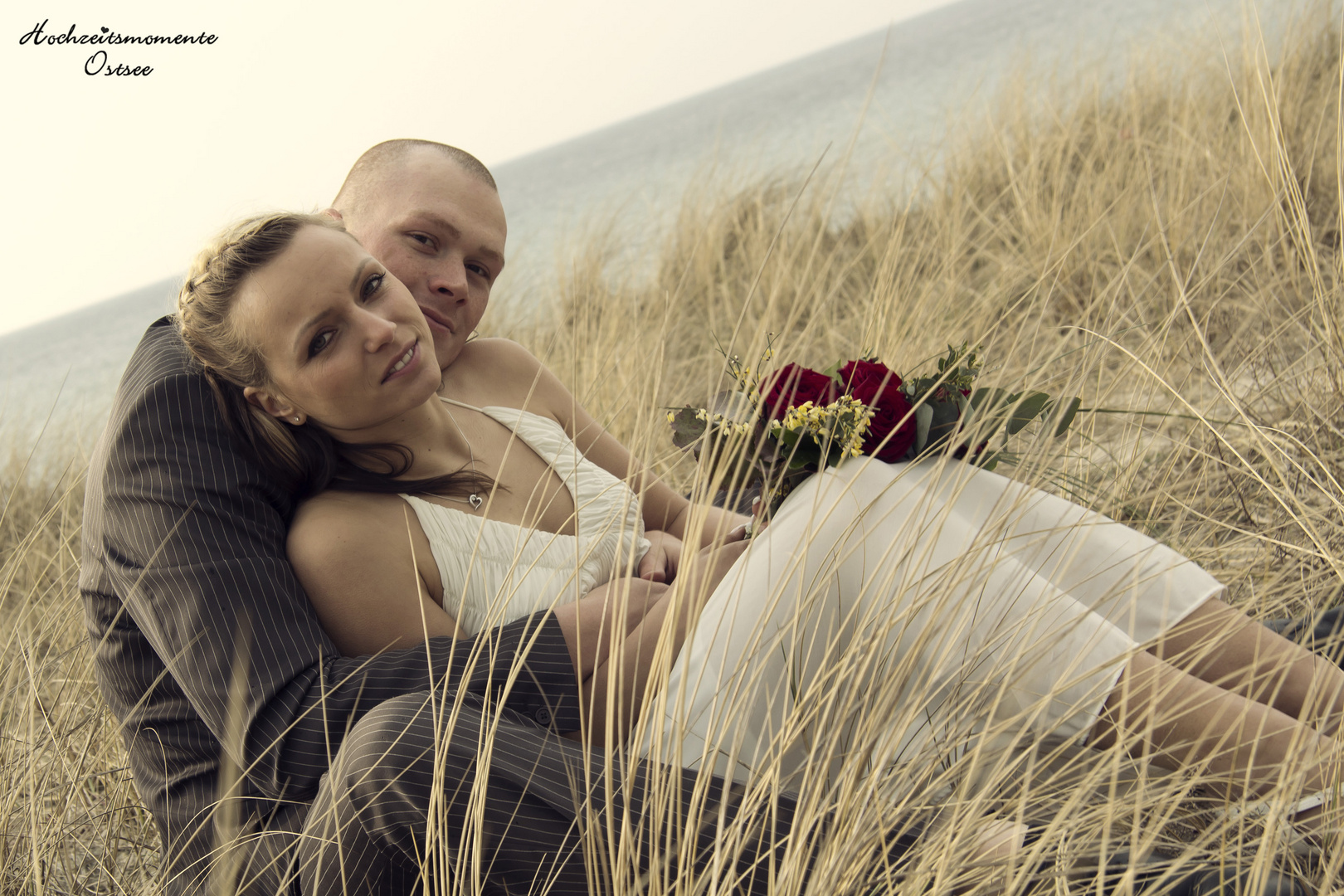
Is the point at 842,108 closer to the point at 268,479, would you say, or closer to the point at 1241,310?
the point at 1241,310

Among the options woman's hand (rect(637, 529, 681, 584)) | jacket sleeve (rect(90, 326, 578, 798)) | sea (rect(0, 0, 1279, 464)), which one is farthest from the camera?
sea (rect(0, 0, 1279, 464))

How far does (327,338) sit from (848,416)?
3.16ft

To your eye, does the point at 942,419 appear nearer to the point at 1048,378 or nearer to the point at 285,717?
the point at 1048,378

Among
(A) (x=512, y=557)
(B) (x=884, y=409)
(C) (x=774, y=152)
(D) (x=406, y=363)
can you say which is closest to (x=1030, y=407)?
(B) (x=884, y=409)

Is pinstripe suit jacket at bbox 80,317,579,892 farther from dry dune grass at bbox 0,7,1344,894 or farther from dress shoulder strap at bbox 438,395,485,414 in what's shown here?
dress shoulder strap at bbox 438,395,485,414

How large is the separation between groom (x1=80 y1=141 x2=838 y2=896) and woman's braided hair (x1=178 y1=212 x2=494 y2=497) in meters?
0.04

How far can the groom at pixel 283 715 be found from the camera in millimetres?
1271

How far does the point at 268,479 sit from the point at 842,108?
18.3 metres

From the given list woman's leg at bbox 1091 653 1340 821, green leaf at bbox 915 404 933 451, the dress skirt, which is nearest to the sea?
green leaf at bbox 915 404 933 451

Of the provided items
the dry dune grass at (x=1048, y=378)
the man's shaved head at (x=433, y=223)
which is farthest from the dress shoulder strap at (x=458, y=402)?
the dry dune grass at (x=1048, y=378)

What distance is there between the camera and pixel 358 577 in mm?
1625

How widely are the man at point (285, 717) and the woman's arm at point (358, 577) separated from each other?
56mm

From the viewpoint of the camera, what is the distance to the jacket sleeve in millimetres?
1454

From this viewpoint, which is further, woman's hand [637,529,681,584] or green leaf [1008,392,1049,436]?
woman's hand [637,529,681,584]
